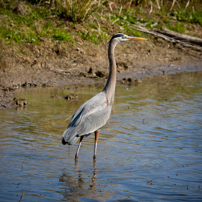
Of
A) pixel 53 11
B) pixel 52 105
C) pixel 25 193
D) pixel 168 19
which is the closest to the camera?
pixel 25 193

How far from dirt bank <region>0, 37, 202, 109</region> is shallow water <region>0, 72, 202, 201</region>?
1.19 meters

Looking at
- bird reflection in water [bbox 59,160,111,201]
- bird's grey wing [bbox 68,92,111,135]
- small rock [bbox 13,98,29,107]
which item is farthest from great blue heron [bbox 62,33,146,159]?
small rock [bbox 13,98,29,107]

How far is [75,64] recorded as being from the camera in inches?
470

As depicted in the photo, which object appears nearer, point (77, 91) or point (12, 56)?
point (77, 91)

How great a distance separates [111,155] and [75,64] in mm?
6606

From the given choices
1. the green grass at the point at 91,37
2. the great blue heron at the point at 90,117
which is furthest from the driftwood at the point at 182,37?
the great blue heron at the point at 90,117

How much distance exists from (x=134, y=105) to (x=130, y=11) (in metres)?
8.35

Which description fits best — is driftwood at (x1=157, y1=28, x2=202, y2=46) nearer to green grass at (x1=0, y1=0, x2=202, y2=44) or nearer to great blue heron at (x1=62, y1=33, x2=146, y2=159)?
green grass at (x1=0, y1=0, x2=202, y2=44)

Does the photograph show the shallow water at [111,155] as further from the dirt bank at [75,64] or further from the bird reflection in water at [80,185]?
the dirt bank at [75,64]

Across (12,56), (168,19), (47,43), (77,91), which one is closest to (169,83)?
(77,91)

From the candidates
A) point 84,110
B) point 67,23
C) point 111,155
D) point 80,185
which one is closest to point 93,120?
point 84,110

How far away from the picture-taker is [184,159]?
5.54 m

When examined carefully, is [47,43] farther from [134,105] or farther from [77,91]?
[134,105]

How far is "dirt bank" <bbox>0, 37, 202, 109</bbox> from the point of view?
34.5 feet
